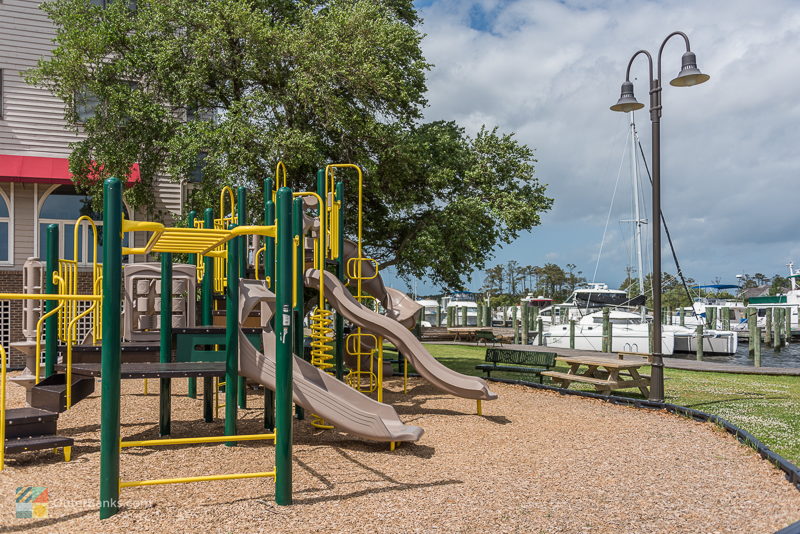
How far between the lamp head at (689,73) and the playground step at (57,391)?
31.8ft

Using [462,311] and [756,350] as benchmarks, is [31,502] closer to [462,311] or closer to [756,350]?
[756,350]

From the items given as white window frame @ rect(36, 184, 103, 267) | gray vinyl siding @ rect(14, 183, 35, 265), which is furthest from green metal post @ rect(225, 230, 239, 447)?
gray vinyl siding @ rect(14, 183, 35, 265)

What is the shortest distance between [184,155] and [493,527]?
11577 mm

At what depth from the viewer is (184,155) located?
1447 centimetres

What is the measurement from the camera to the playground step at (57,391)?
23.4 feet

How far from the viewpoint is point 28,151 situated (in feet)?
62.4

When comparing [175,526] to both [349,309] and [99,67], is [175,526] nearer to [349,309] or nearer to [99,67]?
[349,309]

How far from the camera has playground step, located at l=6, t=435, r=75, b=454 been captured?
6.39 m

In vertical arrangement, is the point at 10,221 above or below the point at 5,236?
above

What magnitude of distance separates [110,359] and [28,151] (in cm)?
1656

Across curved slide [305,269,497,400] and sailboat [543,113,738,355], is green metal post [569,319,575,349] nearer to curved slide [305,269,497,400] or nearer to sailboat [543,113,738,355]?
sailboat [543,113,738,355]

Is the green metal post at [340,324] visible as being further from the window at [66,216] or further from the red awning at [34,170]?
the window at [66,216]

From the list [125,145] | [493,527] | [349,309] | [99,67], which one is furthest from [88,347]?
[99,67]

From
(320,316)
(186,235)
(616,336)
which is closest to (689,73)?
(320,316)
